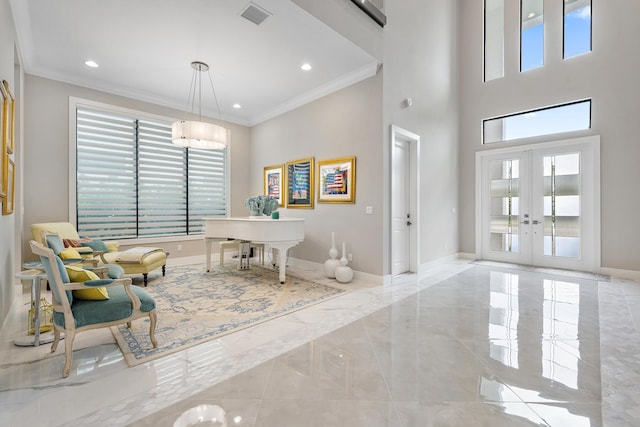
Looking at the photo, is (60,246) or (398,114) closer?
(60,246)

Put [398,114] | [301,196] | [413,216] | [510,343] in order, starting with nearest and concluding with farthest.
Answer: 1. [510,343]
2. [398,114]
3. [413,216]
4. [301,196]

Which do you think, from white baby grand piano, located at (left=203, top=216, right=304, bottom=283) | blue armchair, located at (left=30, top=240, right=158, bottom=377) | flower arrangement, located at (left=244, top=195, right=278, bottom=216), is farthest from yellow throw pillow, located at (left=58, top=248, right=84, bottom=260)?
flower arrangement, located at (left=244, top=195, right=278, bottom=216)

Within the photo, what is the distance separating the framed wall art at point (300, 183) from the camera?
528cm

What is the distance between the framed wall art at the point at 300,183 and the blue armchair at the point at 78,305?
3.47 meters

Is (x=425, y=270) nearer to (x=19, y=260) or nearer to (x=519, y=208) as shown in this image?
(x=519, y=208)

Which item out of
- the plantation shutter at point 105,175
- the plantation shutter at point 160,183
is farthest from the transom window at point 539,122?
the plantation shutter at point 105,175

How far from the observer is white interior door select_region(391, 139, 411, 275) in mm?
4629

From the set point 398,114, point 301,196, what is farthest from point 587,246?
point 301,196

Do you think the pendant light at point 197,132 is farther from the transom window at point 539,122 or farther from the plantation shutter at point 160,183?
the transom window at point 539,122

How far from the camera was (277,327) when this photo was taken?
105 inches

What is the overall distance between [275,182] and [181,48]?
2.92 metres

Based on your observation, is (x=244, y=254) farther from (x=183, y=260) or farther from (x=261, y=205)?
(x=183, y=260)

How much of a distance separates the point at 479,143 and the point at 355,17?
4066 millimetres

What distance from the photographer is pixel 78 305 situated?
6.51 feet
